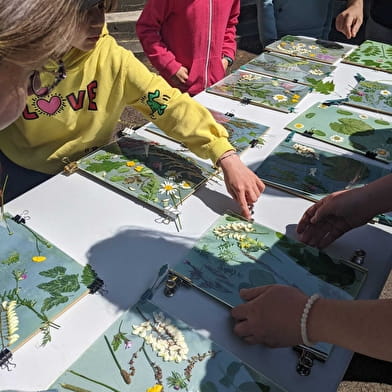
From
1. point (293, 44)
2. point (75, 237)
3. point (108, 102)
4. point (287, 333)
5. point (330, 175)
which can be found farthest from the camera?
A: point (293, 44)

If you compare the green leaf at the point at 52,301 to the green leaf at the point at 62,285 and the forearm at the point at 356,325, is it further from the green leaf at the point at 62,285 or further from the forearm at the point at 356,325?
the forearm at the point at 356,325

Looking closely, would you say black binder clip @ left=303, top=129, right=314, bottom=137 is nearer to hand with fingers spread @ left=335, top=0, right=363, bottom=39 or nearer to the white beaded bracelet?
the white beaded bracelet

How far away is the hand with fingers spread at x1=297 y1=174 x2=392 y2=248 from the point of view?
0.81m

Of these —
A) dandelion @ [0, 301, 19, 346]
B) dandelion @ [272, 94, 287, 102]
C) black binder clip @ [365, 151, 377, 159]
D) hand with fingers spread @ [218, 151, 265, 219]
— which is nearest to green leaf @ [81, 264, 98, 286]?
dandelion @ [0, 301, 19, 346]

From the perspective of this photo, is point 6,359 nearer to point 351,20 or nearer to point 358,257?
point 358,257

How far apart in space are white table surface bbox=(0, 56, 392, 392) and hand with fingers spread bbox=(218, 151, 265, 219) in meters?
0.03

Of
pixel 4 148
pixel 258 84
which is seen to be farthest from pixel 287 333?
pixel 258 84

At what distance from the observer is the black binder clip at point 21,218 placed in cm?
81

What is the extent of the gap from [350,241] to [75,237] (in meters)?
0.53

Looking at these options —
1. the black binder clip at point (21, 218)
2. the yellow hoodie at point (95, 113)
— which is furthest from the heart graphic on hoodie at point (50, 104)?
the black binder clip at point (21, 218)

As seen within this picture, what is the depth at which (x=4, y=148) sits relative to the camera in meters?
1.11

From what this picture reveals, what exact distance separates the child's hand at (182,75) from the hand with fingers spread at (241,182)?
0.78m

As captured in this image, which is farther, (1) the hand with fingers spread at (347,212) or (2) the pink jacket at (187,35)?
(2) the pink jacket at (187,35)

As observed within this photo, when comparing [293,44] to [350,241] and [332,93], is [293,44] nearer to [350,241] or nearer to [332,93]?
[332,93]
